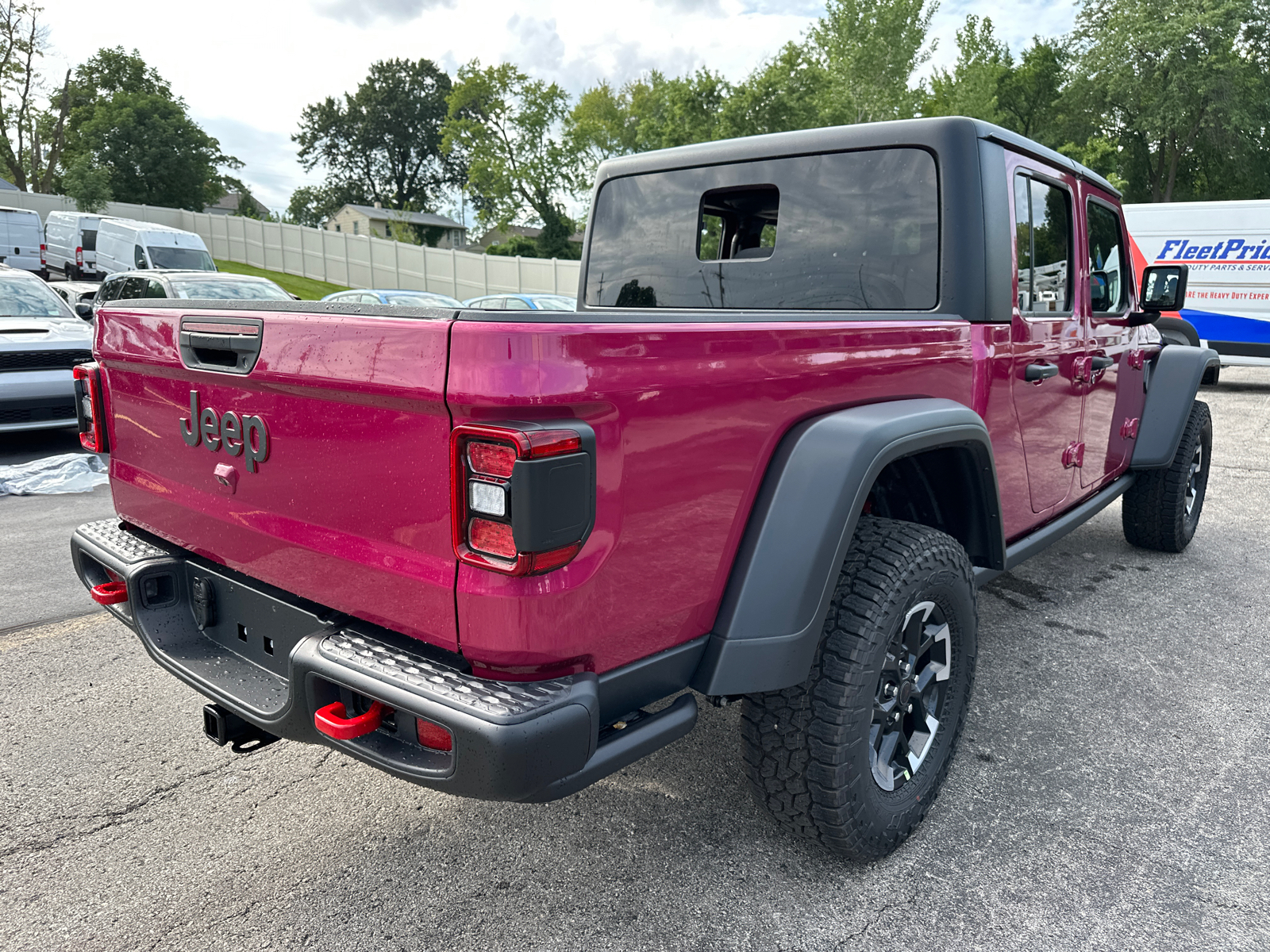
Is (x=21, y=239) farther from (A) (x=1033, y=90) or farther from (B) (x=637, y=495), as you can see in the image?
(A) (x=1033, y=90)

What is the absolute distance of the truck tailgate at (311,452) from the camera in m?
1.62

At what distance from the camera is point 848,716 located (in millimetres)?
2062

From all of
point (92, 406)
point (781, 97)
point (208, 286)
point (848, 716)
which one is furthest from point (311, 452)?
point (781, 97)

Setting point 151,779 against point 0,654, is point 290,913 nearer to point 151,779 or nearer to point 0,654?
point 151,779

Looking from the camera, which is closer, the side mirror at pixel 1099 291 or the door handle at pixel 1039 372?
the door handle at pixel 1039 372

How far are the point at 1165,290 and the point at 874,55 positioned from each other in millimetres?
38948

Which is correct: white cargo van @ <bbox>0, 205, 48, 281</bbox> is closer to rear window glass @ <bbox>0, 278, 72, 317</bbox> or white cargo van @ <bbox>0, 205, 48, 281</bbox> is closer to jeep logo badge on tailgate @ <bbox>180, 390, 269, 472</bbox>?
rear window glass @ <bbox>0, 278, 72, 317</bbox>

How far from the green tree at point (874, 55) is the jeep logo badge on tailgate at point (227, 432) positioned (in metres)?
40.0

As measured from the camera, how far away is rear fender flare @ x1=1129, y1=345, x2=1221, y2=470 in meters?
4.54

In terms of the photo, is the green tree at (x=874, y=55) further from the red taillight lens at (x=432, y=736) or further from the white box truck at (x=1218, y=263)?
the red taillight lens at (x=432, y=736)

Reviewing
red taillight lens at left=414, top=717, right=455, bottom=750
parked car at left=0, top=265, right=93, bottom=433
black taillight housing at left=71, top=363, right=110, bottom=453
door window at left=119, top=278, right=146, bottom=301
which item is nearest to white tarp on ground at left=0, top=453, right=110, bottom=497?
parked car at left=0, top=265, right=93, bottom=433

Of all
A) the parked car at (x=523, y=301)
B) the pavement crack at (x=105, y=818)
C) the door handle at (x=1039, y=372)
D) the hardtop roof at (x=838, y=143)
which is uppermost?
the hardtop roof at (x=838, y=143)

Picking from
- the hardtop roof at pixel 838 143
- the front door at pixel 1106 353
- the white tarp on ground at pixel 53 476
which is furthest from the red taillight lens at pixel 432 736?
the white tarp on ground at pixel 53 476

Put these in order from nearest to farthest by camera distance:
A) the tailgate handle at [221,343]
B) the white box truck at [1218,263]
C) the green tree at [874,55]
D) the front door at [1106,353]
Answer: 1. the tailgate handle at [221,343]
2. the front door at [1106,353]
3. the white box truck at [1218,263]
4. the green tree at [874,55]
